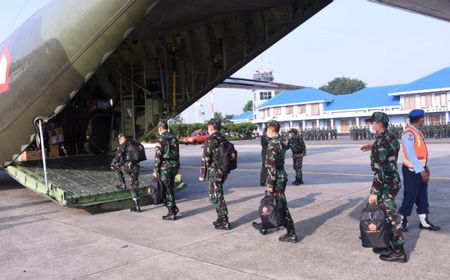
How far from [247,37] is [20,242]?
5.62 meters

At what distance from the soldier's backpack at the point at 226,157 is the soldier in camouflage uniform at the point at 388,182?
223 cm

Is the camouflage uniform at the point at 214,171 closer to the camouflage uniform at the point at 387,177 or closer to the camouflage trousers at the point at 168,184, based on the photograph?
the camouflage trousers at the point at 168,184

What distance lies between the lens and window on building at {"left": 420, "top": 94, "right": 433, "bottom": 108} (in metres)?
45.8

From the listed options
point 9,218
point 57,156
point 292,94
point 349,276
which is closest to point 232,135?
point 292,94

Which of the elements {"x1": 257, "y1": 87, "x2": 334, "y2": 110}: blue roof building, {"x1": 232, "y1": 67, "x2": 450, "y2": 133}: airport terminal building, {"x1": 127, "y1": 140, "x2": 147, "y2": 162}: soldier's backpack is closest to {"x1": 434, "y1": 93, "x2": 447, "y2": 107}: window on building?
{"x1": 232, "y1": 67, "x2": 450, "y2": 133}: airport terminal building

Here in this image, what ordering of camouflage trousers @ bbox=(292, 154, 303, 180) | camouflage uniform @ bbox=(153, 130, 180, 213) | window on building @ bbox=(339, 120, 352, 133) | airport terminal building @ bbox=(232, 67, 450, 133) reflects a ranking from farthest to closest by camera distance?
window on building @ bbox=(339, 120, 352, 133) → airport terminal building @ bbox=(232, 67, 450, 133) → camouflage trousers @ bbox=(292, 154, 303, 180) → camouflage uniform @ bbox=(153, 130, 180, 213)

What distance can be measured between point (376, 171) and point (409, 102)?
47.4m

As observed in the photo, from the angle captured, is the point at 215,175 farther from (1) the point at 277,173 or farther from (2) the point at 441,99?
(2) the point at 441,99

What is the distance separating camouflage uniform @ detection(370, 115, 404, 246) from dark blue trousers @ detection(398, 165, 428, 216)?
3.72ft

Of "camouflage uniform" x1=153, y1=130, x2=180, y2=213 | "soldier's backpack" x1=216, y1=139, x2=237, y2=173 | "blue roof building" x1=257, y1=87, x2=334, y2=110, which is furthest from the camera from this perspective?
"blue roof building" x1=257, y1=87, x2=334, y2=110

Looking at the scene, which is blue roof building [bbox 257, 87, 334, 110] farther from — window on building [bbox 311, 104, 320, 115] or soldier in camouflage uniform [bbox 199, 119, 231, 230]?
soldier in camouflage uniform [bbox 199, 119, 231, 230]

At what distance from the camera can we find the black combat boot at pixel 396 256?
459 centimetres

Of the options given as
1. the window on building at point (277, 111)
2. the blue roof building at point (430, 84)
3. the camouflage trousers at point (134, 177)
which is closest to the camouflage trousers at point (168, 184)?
the camouflage trousers at point (134, 177)

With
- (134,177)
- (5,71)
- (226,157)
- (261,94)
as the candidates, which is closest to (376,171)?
(226,157)
